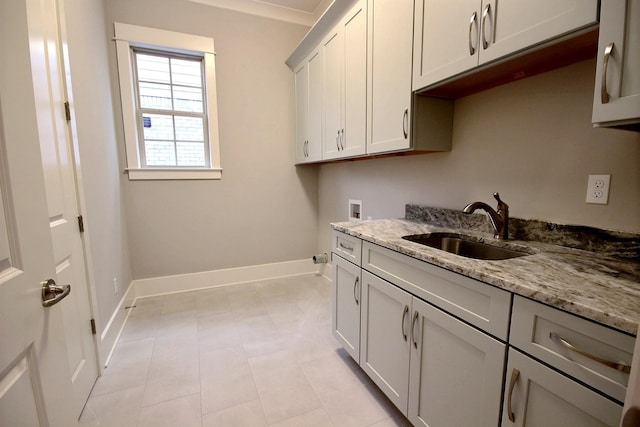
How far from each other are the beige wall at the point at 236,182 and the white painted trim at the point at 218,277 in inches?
2.9

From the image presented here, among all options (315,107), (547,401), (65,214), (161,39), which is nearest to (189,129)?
(161,39)

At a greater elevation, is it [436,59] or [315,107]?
[315,107]

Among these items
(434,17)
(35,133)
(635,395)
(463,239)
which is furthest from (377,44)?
(635,395)

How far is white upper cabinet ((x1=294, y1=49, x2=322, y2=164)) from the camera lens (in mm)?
2598

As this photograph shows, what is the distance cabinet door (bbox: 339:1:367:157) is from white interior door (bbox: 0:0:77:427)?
5.41 feet

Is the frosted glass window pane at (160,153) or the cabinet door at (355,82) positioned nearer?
the cabinet door at (355,82)

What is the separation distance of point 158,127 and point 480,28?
2936mm

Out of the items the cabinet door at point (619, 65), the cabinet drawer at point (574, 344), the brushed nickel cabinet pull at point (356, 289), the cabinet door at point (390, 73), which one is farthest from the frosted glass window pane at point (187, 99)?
the cabinet drawer at point (574, 344)

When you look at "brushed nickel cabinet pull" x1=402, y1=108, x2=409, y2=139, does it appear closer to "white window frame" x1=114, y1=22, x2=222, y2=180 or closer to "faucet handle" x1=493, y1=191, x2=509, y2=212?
"faucet handle" x1=493, y1=191, x2=509, y2=212

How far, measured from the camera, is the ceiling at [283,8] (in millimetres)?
2871

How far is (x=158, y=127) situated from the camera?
2.86 metres

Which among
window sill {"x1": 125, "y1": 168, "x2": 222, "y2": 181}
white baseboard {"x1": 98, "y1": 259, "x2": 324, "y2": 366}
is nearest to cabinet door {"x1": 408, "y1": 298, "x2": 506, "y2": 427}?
white baseboard {"x1": 98, "y1": 259, "x2": 324, "y2": 366}

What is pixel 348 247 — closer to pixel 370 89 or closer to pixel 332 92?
pixel 370 89

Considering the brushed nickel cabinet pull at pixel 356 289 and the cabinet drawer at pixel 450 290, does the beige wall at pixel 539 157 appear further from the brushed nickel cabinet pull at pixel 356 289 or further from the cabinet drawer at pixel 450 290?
the brushed nickel cabinet pull at pixel 356 289
